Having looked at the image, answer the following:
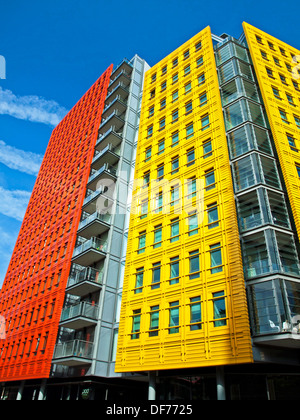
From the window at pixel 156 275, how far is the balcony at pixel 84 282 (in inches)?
198

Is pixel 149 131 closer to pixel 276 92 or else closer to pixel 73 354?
pixel 276 92

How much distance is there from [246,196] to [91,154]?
2066 cm

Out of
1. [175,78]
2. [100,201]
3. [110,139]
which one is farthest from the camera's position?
[110,139]

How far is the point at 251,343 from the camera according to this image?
51.6 feet

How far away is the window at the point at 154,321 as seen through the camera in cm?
1987

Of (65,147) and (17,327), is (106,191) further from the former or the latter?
(65,147)

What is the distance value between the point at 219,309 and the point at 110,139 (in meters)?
23.0

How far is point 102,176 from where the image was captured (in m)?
31.3

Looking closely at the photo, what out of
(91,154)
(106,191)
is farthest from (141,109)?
(106,191)

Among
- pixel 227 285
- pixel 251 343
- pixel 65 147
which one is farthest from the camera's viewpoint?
pixel 65 147

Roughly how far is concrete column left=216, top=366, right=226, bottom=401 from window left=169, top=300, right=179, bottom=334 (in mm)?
3189

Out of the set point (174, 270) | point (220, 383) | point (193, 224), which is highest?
point (193, 224)

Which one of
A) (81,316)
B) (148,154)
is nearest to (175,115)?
(148,154)

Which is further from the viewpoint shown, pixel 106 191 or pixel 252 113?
pixel 106 191
